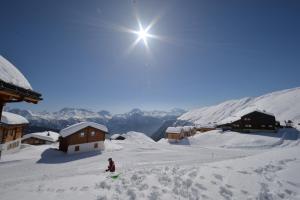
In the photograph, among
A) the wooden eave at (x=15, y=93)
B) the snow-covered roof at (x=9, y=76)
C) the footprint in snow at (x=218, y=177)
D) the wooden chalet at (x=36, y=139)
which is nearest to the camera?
the wooden eave at (x=15, y=93)

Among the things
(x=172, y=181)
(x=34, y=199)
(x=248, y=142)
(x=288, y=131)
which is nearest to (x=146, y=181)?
(x=172, y=181)

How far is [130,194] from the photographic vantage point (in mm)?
8805

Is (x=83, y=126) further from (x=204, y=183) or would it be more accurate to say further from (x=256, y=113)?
(x=256, y=113)

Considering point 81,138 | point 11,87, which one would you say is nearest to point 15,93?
point 11,87

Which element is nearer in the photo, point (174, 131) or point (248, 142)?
point (248, 142)

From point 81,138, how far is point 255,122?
175ft

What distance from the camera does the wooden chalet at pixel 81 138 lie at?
39344 mm

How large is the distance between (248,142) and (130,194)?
155 ft

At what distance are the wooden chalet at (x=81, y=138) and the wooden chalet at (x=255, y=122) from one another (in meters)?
43.4

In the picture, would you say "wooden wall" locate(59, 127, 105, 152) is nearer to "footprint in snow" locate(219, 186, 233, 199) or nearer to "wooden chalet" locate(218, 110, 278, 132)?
"footprint in snow" locate(219, 186, 233, 199)

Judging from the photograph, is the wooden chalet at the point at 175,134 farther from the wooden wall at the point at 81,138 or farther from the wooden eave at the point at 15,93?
the wooden eave at the point at 15,93

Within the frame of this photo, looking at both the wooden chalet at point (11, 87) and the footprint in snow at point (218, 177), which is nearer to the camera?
the wooden chalet at point (11, 87)

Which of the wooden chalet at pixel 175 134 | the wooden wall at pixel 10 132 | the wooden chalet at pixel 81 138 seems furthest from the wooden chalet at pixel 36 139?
the wooden chalet at pixel 175 134

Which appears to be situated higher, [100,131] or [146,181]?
[100,131]
